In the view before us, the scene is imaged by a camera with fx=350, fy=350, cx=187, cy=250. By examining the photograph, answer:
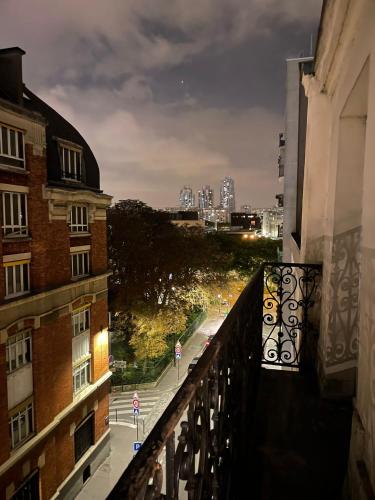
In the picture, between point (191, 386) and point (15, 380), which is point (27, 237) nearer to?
point (15, 380)

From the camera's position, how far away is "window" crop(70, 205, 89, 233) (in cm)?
1552

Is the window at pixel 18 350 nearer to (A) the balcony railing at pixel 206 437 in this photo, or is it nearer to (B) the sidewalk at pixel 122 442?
(B) the sidewalk at pixel 122 442

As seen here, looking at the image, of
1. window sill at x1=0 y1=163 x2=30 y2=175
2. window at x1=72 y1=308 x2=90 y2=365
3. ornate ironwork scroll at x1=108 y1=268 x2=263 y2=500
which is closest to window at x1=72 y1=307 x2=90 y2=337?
window at x1=72 y1=308 x2=90 y2=365

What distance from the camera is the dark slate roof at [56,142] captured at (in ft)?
46.9

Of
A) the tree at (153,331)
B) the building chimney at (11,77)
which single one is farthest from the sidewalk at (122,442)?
the building chimney at (11,77)

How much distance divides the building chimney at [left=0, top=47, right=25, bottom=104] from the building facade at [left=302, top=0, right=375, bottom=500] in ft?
35.4

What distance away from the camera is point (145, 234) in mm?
28250

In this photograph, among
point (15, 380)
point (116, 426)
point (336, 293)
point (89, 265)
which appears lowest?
point (116, 426)

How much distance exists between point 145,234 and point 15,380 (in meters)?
17.3

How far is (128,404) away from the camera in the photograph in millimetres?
23438

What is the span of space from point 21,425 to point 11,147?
9.84 metres

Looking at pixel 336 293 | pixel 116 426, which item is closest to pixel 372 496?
pixel 336 293

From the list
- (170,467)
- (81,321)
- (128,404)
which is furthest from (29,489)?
(170,467)

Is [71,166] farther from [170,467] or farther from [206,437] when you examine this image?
[170,467]
